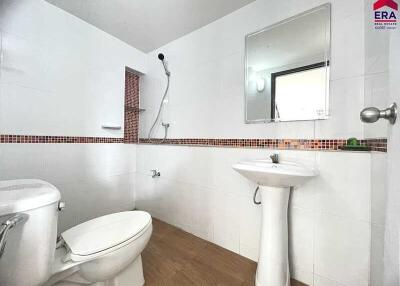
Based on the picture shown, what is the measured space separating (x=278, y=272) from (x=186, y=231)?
0.93m

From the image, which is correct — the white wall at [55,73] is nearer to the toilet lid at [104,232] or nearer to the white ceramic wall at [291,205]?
the white ceramic wall at [291,205]

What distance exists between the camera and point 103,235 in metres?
0.91

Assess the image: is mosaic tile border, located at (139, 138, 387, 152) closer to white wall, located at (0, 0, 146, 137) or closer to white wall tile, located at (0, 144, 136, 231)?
white wall tile, located at (0, 144, 136, 231)

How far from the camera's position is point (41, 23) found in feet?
4.49

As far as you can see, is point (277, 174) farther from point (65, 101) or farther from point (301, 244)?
point (65, 101)

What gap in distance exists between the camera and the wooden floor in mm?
1104

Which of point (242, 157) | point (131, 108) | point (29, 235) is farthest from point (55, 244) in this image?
point (131, 108)

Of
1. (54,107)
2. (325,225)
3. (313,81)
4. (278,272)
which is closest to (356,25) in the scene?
(313,81)

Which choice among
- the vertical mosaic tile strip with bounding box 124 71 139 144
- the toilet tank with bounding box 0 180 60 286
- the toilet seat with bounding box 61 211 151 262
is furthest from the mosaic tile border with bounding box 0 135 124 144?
the toilet seat with bounding box 61 211 151 262

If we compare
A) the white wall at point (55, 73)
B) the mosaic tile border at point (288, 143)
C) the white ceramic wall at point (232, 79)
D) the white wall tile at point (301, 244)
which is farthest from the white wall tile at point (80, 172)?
the white wall tile at point (301, 244)

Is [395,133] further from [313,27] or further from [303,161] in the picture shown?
[313,27]

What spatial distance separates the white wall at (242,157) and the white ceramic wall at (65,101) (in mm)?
388

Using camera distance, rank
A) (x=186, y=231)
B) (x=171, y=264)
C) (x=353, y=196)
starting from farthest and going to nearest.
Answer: (x=186, y=231) → (x=171, y=264) → (x=353, y=196)

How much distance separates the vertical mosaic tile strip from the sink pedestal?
174cm
